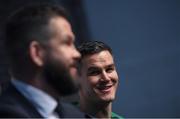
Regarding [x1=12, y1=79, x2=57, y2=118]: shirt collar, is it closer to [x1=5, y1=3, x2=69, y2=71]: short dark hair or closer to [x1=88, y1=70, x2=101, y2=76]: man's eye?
[x1=5, y1=3, x2=69, y2=71]: short dark hair

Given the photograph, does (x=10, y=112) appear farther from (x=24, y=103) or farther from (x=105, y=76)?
(x=105, y=76)

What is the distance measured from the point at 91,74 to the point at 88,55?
0.42 feet

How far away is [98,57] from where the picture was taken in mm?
3258

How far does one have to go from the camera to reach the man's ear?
231cm

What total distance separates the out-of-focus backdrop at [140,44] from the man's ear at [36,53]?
3.27 m

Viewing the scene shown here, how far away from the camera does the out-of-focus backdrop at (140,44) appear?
5.77 meters

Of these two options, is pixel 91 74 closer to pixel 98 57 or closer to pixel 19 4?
pixel 98 57

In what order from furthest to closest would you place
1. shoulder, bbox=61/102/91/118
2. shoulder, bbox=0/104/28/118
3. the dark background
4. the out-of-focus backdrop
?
the dark background, the out-of-focus backdrop, shoulder, bbox=61/102/91/118, shoulder, bbox=0/104/28/118

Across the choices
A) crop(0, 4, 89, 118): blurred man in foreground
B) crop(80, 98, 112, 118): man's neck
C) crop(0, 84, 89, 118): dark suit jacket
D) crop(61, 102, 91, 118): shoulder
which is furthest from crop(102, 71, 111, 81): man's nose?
crop(0, 84, 89, 118): dark suit jacket

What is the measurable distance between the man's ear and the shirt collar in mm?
107

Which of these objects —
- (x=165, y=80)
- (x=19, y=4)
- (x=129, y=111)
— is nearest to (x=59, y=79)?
(x=19, y=4)

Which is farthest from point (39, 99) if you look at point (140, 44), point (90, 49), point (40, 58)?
point (140, 44)

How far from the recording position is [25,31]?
233 cm

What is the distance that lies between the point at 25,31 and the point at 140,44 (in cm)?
389
